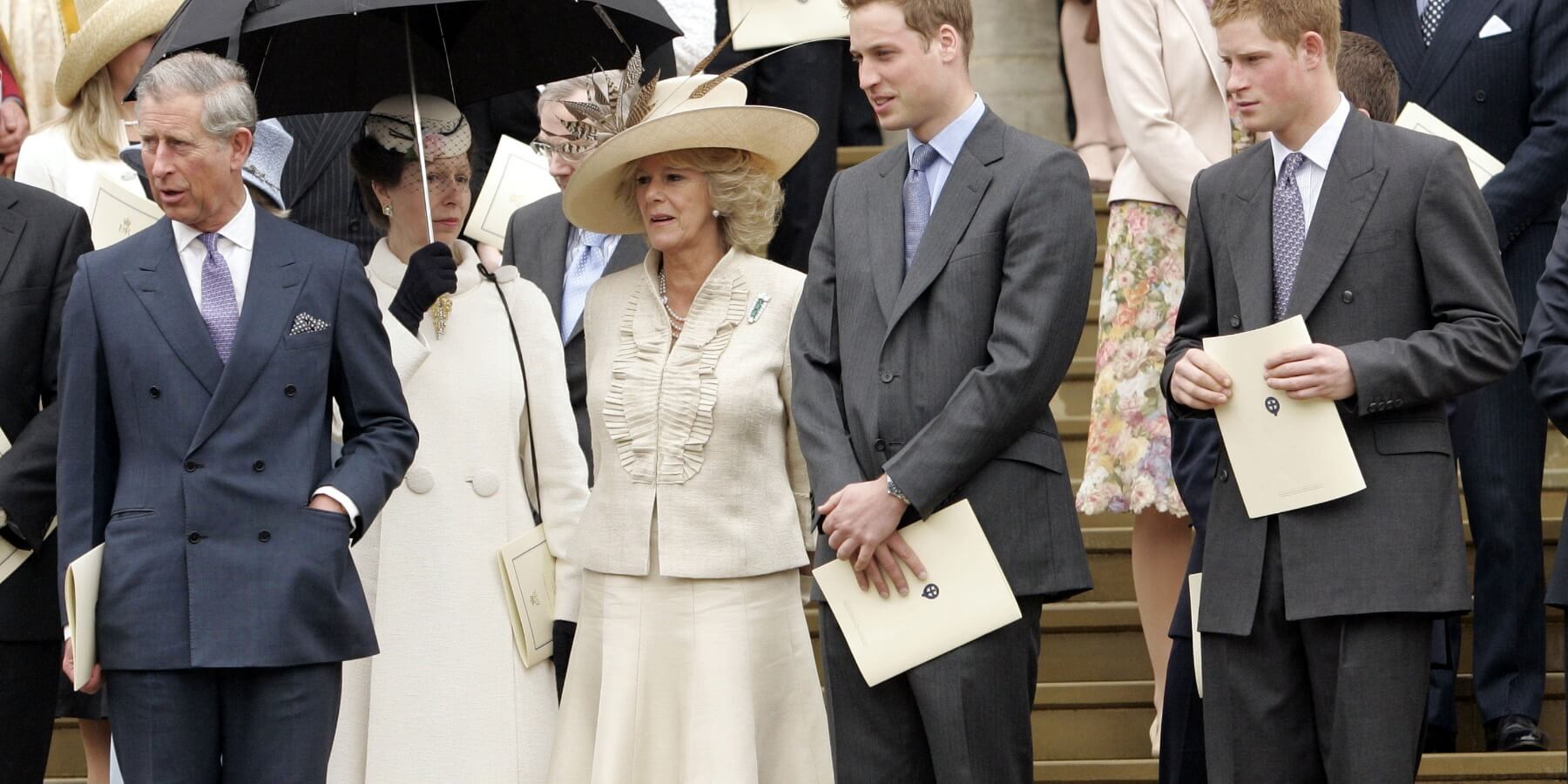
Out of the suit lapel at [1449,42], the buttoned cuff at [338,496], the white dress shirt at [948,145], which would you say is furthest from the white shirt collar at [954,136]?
the suit lapel at [1449,42]

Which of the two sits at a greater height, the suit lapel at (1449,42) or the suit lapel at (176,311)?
the suit lapel at (1449,42)

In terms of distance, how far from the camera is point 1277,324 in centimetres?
435

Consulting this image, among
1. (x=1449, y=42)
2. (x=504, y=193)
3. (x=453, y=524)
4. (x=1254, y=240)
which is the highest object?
(x=1449, y=42)

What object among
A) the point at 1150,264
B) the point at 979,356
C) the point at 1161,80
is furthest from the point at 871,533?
the point at 1161,80

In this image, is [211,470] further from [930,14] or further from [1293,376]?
[1293,376]

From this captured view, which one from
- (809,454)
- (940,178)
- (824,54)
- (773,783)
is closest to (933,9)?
(940,178)

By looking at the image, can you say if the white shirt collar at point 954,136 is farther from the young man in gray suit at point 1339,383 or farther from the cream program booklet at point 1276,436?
the cream program booklet at point 1276,436

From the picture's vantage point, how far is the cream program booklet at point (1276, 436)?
4.30m

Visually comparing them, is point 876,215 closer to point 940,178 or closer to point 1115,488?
point 940,178

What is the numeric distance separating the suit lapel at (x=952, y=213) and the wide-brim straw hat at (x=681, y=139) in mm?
540

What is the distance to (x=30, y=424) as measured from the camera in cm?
487

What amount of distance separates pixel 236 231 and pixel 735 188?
122 cm

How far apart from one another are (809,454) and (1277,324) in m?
1.02

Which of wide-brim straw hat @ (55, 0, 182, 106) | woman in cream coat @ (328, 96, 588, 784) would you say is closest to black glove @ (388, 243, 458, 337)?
woman in cream coat @ (328, 96, 588, 784)
